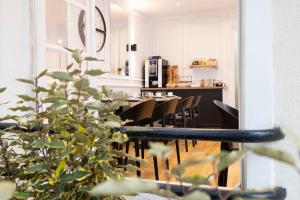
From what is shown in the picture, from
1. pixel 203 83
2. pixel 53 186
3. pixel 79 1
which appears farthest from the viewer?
pixel 203 83

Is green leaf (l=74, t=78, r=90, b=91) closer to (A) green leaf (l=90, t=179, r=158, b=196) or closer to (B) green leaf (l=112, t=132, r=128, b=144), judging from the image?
(B) green leaf (l=112, t=132, r=128, b=144)

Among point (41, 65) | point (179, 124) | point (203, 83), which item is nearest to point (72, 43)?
point (41, 65)

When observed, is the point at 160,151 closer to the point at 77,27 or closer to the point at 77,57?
the point at 77,57

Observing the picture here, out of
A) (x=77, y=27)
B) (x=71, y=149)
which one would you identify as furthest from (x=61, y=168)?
(x=77, y=27)

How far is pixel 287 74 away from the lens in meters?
0.74

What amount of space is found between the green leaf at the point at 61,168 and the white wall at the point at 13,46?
0.83 meters

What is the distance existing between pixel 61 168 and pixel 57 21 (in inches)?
86.5

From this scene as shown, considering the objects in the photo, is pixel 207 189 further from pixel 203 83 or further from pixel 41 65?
pixel 203 83

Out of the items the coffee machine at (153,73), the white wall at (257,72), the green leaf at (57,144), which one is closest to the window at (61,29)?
the green leaf at (57,144)

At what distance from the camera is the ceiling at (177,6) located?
7051mm

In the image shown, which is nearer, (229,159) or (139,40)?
(229,159)

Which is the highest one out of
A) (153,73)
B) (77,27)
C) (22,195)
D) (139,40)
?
(139,40)

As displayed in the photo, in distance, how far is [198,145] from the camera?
5.25m

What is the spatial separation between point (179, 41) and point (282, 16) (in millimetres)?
7687
